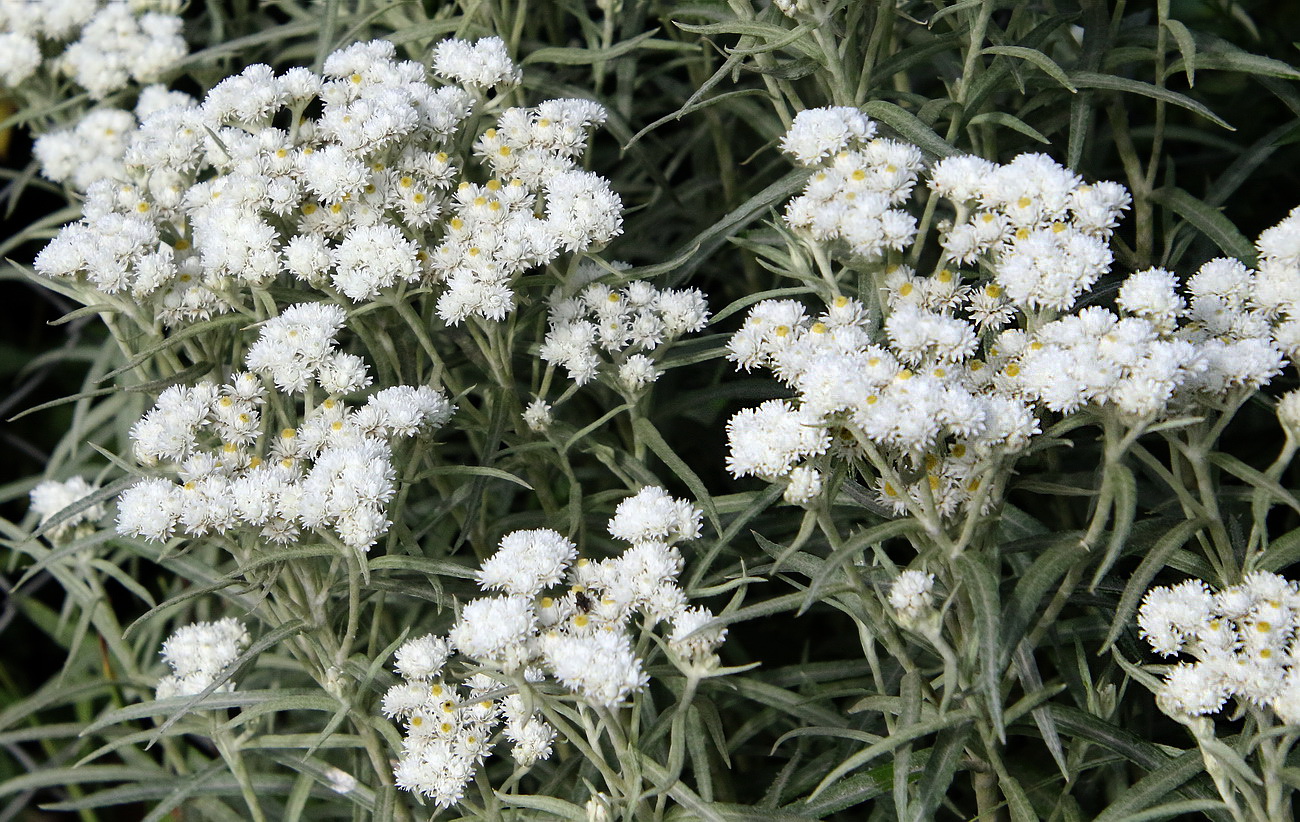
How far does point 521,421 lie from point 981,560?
76cm

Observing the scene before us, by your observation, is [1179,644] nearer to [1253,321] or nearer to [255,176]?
[1253,321]

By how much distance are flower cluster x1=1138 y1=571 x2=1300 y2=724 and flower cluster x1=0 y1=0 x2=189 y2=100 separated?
2046 millimetres

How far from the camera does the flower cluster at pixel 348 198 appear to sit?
5.46ft

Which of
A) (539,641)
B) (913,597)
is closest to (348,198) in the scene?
(539,641)

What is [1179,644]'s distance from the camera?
138 centimetres

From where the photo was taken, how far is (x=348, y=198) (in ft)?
5.70

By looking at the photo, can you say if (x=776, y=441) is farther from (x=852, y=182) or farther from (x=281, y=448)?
(x=281, y=448)

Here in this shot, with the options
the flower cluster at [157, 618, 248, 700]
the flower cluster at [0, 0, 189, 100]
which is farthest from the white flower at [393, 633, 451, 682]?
the flower cluster at [0, 0, 189, 100]

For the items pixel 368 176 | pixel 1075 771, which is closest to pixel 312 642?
pixel 368 176

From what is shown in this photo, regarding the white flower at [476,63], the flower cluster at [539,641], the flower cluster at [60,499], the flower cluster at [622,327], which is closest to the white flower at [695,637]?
the flower cluster at [539,641]


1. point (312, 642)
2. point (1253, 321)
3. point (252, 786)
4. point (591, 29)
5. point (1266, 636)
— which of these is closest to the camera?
point (1266, 636)

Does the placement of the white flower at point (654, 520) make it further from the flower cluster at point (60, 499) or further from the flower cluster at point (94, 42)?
the flower cluster at point (94, 42)

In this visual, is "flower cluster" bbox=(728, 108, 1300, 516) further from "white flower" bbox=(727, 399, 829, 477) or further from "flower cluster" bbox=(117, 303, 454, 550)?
"flower cluster" bbox=(117, 303, 454, 550)

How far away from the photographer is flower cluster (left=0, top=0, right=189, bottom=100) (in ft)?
7.77
